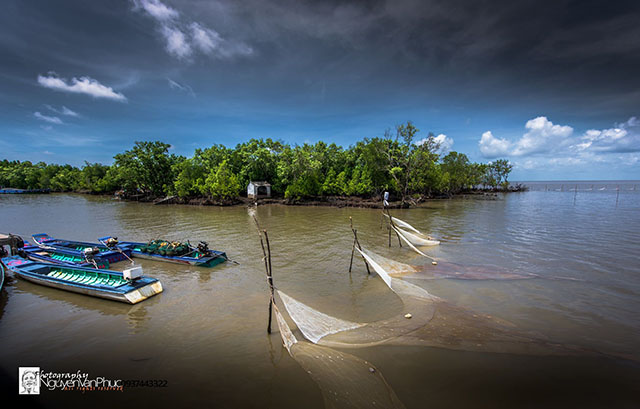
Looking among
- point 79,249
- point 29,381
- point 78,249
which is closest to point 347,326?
point 29,381

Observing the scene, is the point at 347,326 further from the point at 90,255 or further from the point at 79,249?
the point at 79,249

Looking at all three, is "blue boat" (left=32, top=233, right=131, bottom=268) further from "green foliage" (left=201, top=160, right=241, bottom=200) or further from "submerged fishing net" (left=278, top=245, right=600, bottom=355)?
"green foliage" (left=201, top=160, right=241, bottom=200)

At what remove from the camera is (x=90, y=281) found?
35.8ft

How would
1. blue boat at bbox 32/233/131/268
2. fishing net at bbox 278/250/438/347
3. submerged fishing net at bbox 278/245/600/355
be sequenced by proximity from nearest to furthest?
submerged fishing net at bbox 278/245/600/355, fishing net at bbox 278/250/438/347, blue boat at bbox 32/233/131/268

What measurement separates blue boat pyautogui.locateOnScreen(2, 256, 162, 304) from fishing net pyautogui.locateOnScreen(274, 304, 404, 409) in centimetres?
687

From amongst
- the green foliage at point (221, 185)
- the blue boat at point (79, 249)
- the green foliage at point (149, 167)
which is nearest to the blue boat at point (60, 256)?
the blue boat at point (79, 249)

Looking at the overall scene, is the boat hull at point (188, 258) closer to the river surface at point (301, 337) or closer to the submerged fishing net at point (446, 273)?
the river surface at point (301, 337)

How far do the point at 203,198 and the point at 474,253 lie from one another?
45.8 m

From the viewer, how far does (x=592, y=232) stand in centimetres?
2048

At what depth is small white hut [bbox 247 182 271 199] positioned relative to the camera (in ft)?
157

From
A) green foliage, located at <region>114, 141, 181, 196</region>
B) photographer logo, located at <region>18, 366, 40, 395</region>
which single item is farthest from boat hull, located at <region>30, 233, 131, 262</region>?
green foliage, located at <region>114, 141, 181, 196</region>

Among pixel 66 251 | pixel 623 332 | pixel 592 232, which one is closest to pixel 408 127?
pixel 592 232

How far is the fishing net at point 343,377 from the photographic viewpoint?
5309mm

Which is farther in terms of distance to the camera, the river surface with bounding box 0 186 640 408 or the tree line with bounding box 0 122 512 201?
the tree line with bounding box 0 122 512 201
